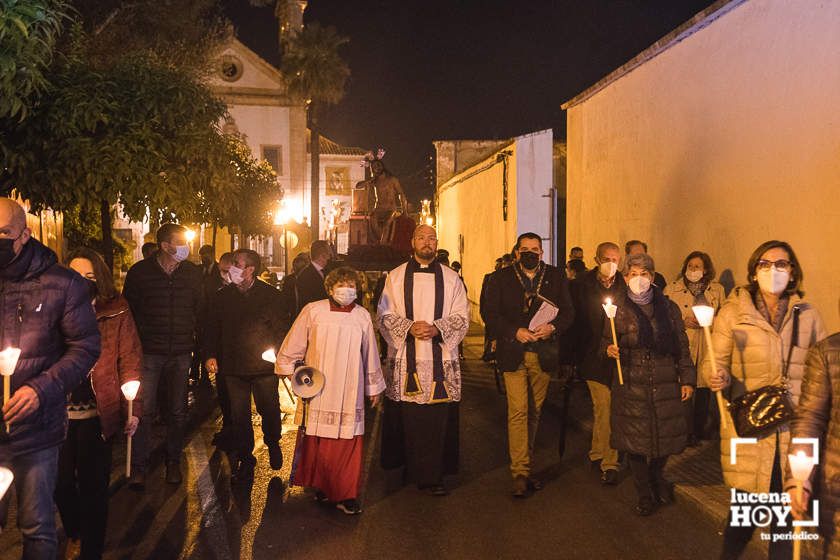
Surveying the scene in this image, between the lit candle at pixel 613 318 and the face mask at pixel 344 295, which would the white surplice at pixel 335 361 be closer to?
A: the face mask at pixel 344 295

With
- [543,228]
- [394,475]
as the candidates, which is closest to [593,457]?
[394,475]

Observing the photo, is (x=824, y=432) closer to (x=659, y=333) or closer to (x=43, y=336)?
(x=659, y=333)

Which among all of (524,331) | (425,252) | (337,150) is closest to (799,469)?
(524,331)

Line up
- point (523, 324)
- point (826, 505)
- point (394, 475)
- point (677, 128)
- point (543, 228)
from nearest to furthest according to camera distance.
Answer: point (826, 505) < point (523, 324) < point (394, 475) < point (677, 128) < point (543, 228)

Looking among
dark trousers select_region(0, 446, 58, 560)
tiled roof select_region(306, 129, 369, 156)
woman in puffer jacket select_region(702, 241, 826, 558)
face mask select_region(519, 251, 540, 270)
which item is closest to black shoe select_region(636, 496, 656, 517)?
woman in puffer jacket select_region(702, 241, 826, 558)

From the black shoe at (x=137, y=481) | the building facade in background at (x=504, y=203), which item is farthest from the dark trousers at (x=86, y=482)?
the building facade in background at (x=504, y=203)

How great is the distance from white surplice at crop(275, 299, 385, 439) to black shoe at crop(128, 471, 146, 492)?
161 cm

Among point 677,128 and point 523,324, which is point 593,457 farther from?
point 677,128

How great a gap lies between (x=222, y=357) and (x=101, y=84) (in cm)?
325

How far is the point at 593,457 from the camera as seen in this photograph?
749 centimetres

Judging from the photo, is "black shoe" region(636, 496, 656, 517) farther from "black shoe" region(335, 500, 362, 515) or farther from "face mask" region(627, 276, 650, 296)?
"black shoe" region(335, 500, 362, 515)

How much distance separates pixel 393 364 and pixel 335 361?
2.38 ft

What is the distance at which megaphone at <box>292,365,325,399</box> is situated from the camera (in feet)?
20.4

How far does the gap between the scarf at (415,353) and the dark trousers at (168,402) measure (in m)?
2.05
